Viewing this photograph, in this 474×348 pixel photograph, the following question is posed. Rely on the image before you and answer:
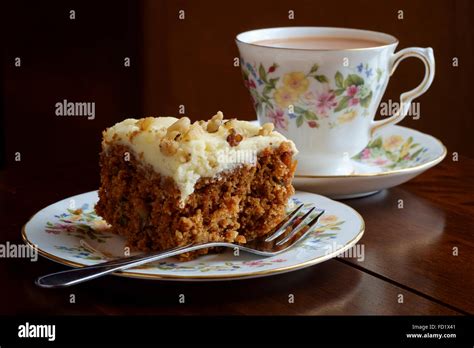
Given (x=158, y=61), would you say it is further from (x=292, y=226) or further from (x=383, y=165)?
(x=292, y=226)

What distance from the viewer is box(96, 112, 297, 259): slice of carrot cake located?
125 centimetres

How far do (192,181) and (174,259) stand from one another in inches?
4.8

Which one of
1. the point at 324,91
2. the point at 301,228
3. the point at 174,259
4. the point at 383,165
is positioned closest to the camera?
the point at 174,259

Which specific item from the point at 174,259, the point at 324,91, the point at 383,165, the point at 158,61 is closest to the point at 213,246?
the point at 174,259

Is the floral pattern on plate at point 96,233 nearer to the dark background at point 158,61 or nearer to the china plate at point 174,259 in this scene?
the china plate at point 174,259

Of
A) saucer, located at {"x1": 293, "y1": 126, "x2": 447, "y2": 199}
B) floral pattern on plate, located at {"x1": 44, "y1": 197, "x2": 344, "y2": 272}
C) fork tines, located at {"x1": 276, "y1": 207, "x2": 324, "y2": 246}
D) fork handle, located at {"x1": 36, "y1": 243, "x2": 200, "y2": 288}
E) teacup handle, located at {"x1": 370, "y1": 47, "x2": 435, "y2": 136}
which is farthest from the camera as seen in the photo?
teacup handle, located at {"x1": 370, "y1": 47, "x2": 435, "y2": 136}

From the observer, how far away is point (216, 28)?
9.89 feet

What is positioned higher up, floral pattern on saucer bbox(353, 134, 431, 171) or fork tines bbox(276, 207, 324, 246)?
floral pattern on saucer bbox(353, 134, 431, 171)

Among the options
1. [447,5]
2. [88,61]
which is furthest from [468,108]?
[88,61]

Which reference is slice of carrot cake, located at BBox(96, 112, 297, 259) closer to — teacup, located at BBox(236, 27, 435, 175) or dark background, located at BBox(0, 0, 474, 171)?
teacup, located at BBox(236, 27, 435, 175)

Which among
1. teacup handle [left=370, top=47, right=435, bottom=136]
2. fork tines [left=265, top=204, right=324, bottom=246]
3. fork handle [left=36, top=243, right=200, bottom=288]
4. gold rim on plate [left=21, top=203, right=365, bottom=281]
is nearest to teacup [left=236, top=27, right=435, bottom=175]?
teacup handle [left=370, top=47, right=435, bottom=136]

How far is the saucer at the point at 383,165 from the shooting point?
1.57 m

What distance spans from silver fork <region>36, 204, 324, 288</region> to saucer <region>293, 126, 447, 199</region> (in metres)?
0.14

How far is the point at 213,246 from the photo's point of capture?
124 centimetres
